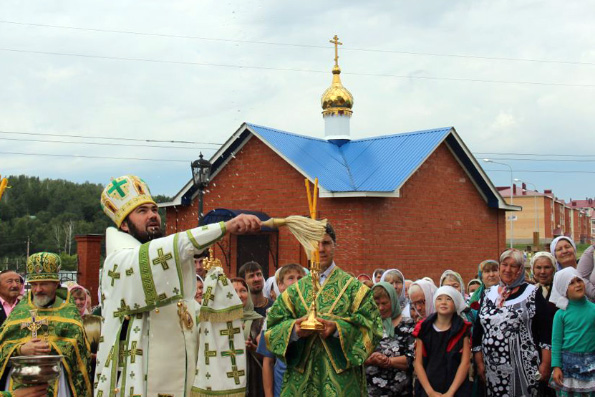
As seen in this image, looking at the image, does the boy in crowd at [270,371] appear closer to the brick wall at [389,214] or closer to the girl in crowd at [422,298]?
the girl in crowd at [422,298]

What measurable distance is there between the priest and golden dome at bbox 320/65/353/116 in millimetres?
20235

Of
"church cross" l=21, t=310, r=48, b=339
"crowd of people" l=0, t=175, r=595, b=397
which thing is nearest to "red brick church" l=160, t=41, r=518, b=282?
"crowd of people" l=0, t=175, r=595, b=397

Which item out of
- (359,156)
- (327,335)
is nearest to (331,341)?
(327,335)

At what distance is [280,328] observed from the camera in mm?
5203

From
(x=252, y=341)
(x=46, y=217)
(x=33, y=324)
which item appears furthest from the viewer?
(x=46, y=217)

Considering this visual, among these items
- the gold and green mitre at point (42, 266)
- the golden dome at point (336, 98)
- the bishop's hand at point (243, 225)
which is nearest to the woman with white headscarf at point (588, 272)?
the bishop's hand at point (243, 225)

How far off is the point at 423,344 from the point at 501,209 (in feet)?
66.2

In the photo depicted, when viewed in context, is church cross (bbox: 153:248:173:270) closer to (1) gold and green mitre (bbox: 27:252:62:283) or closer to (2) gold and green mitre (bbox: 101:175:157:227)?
(2) gold and green mitre (bbox: 101:175:157:227)

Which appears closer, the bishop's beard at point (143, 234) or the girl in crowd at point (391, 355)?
the bishop's beard at point (143, 234)

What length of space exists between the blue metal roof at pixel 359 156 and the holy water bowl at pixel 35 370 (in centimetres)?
1642

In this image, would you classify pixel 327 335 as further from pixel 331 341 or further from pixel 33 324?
pixel 33 324

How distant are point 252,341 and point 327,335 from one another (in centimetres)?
175

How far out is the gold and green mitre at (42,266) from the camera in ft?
19.6

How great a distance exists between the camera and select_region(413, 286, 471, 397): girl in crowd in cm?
604
